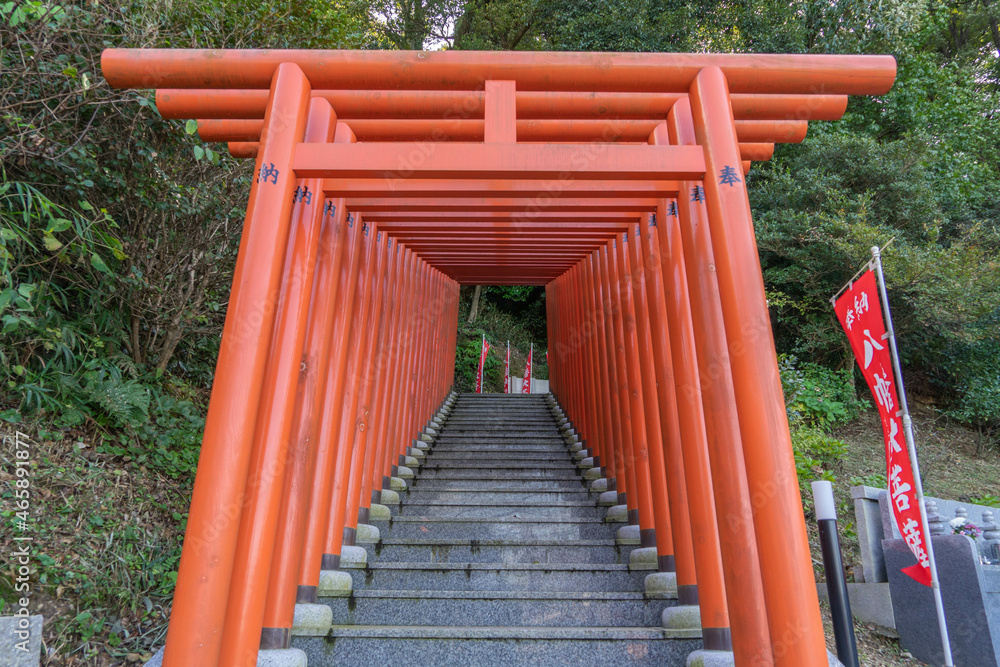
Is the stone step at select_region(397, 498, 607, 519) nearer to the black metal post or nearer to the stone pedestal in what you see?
the black metal post

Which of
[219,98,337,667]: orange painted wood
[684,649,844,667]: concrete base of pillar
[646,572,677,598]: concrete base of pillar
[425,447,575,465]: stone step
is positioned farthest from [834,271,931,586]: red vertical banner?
[219,98,337,667]: orange painted wood

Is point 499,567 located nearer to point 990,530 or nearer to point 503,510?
point 503,510

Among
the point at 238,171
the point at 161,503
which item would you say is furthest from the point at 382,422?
the point at 238,171

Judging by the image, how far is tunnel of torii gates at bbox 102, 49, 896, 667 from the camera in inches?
96.0

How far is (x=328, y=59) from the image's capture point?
294 centimetres

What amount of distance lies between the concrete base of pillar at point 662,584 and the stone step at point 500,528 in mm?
963

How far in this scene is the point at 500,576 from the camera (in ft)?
13.1

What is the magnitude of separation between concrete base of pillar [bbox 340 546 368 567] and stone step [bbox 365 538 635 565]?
0.67 ft

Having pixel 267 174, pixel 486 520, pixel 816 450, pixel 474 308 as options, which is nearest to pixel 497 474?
pixel 486 520

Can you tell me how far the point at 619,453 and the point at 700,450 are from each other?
200 cm

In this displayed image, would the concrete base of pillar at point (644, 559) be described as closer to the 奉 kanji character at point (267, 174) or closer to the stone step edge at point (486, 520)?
the stone step edge at point (486, 520)

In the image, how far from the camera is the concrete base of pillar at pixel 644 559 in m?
4.04

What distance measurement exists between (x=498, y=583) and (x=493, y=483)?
1.82 metres

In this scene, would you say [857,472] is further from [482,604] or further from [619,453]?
[482,604]
